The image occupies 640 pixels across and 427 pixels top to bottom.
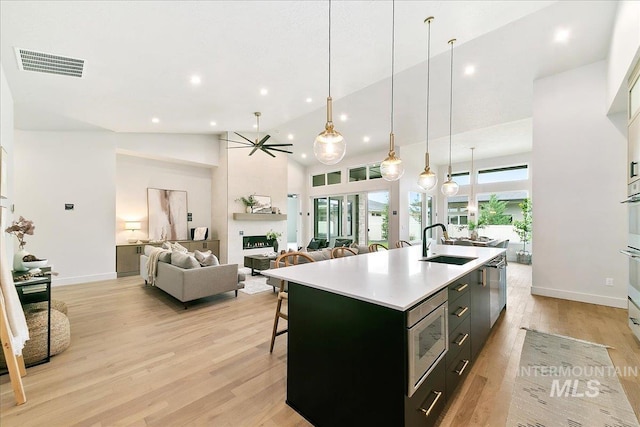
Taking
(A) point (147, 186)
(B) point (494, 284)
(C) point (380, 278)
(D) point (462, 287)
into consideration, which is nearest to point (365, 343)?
(C) point (380, 278)

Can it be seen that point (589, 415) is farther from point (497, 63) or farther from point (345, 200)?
point (345, 200)

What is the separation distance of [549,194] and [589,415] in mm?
3856

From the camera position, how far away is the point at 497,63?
4.12m

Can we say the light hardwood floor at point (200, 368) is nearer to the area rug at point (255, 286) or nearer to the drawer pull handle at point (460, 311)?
the drawer pull handle at point (460, 311)

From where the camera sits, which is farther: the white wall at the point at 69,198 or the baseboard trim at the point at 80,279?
the baseboard trim at the point at 80,279

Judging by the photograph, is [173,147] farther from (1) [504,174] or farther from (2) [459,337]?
(1) [504,174]

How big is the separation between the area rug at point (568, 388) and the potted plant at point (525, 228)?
6.62 m

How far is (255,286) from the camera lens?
5.23 meters

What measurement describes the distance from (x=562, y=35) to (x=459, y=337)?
432 cm

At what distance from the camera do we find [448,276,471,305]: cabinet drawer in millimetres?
1811

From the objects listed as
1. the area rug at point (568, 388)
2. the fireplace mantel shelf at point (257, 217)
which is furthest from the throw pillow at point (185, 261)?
the area rug at point (568, 388)

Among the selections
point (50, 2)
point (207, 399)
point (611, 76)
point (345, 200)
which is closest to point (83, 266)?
point (50, 2)

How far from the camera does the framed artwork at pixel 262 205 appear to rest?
820 cm

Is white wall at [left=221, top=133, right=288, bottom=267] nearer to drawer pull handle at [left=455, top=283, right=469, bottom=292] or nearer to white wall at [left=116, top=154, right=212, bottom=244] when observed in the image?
white wall at [left=116, top=154, right=212, bottom=244]
